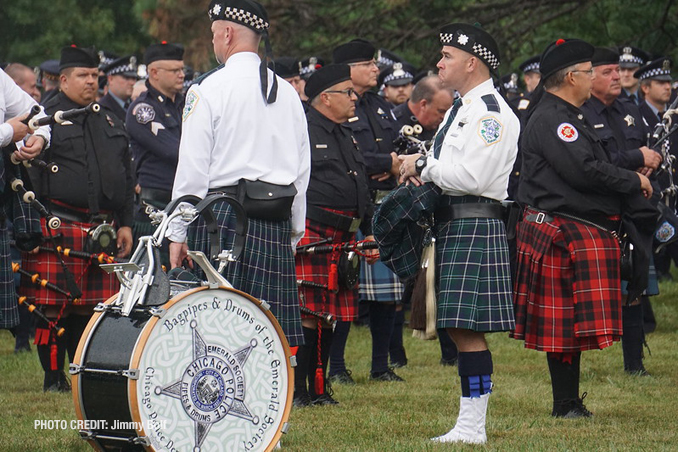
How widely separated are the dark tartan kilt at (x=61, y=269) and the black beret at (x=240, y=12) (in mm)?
2312

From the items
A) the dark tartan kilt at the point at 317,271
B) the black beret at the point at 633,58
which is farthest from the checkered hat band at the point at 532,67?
the dark tartan kilt at the point at 317,271

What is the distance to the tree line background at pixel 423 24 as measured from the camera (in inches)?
507

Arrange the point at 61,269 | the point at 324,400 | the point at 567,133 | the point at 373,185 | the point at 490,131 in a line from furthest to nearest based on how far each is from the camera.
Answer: the point at 373,185, the point at 61,269, the point at 324,400, the point at 567,133, the point at 490,131

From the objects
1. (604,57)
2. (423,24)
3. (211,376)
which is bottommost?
(211,376)

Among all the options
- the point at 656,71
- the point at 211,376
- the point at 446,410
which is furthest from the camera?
the point at 656,71

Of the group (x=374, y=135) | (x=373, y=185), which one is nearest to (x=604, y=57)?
(x=374, y=135)

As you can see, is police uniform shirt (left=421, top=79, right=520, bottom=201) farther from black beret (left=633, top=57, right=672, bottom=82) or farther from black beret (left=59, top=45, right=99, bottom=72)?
black beret (left=633, top=57, right=672, bottom=82)

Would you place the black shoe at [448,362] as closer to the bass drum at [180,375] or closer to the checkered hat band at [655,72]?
the checkered hat band at [655,72]

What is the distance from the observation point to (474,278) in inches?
197

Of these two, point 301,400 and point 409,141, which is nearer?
point 301,400

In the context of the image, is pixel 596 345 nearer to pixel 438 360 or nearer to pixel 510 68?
pixel 438 360

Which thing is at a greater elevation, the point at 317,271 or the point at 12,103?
the point at 12,103

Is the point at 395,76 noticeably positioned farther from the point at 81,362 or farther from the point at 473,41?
the point at 81,362

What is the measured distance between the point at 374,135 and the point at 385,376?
1.64 meters
